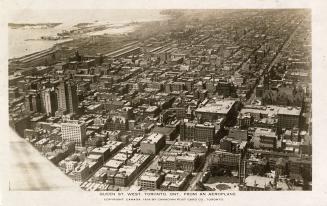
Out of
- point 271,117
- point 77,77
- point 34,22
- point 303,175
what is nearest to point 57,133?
point 77,77

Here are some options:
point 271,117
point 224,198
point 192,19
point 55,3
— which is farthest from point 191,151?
point 55,3

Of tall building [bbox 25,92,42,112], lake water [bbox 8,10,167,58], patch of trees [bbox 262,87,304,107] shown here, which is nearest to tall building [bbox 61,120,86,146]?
tall building [bbox 25,92,42,112]

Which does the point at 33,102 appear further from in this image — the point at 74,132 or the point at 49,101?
the point at 74,132

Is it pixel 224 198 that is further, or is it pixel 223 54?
pixel 223 54

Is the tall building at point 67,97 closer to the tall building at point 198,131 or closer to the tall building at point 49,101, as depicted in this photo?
the tall building at point 49,101

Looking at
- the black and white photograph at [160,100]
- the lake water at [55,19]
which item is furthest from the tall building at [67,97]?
the lake water at [55,19]

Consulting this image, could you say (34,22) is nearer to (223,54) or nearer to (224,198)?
(223,54)

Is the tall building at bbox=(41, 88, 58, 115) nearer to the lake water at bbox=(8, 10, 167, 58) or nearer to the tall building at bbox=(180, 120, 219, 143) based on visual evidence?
the lake water at bbox=(8, 10, 167, 58)
